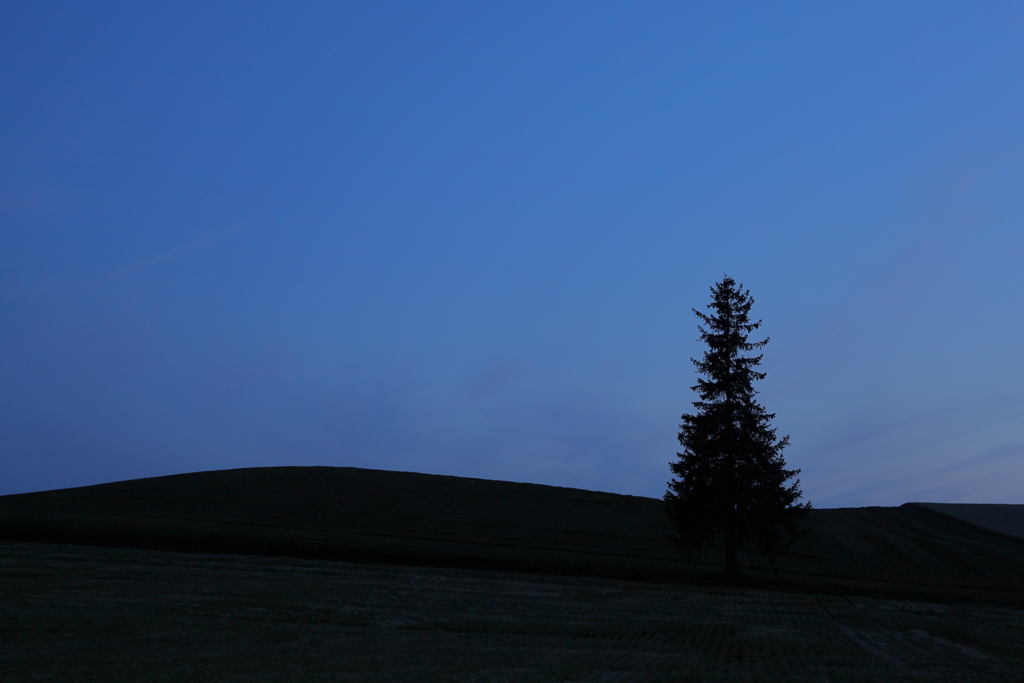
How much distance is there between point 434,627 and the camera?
74.5ft

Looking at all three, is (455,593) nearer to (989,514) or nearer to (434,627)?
(434,627)

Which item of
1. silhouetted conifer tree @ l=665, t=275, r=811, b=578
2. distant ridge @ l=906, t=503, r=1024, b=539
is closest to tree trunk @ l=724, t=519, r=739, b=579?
silhouetted conifer tree @ l=665, t=275, r=811, b=578

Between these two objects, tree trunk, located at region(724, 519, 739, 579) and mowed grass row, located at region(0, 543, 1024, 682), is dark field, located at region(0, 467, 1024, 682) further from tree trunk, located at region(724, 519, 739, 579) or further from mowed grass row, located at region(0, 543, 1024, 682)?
tree trunk, located at region(724, 519, 739, 579)

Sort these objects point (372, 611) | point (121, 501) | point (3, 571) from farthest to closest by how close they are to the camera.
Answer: point (121, 501) → point (3, 571) → point (372, 611)

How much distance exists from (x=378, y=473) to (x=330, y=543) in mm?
30802

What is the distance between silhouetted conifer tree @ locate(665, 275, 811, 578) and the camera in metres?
39.9

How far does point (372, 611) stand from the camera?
80.1 ft

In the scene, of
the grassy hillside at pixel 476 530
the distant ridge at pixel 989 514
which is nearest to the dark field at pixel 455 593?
the grassy hillside at pixel 476 530

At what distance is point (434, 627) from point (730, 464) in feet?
72.9

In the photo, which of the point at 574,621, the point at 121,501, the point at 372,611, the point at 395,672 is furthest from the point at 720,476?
the point at 121,501

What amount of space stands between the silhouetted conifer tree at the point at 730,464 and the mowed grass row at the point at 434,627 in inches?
194

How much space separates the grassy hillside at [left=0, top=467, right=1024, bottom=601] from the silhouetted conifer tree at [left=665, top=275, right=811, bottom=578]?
2.40 m

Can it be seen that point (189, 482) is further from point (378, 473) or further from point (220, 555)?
point (220, 555)

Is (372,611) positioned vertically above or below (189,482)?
below
